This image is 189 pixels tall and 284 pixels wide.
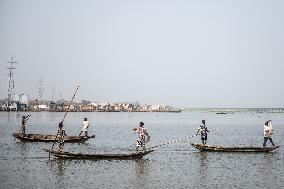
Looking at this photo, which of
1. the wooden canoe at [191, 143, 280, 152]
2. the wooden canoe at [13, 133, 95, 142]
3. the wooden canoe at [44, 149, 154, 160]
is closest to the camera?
the wooden canoe at [44, 149, 154, 160]

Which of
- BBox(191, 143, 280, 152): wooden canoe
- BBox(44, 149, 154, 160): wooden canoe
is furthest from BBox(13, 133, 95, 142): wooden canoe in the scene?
BBox(44, 149, 154, 160): wooden canoe

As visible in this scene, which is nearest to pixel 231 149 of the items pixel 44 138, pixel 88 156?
pixel 88 156

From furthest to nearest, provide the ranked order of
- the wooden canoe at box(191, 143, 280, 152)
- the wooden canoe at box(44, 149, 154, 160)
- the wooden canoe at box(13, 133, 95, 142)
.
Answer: the wooden canoe at box(13, 133, 95, 142), the wooden canoe at box(191, 143, 280, 152), the wooden canoe at box(44, 149, 154, 160)

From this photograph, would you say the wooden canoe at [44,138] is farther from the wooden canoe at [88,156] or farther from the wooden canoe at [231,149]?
the wooden canoe at [88,156]

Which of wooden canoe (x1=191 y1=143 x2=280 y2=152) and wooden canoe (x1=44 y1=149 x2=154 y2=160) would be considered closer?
wooden canoe (x1=44 y1=149 x2=154 y2=160)

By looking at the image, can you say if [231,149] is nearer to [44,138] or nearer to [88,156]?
[88,156]

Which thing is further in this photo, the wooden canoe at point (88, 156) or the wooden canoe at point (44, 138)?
the wooden canoe at point (44, 138)

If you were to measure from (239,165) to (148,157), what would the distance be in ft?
20.6

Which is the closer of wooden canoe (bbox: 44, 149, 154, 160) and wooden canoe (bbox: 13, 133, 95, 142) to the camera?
wooden canoe (bbox: 44, 149, 154, 160)

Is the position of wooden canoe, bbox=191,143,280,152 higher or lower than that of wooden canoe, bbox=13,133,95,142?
lower

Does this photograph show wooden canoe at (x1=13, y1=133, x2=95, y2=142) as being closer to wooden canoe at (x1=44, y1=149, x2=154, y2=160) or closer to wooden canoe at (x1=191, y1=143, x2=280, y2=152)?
wooden canoe at (x1=191, y1=143, x2=280, y2=152)

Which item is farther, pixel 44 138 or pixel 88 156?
pixel 44 138

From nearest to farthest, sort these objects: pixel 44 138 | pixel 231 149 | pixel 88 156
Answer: pixel 88 156 < pixel 231 149 < pixel 44 138

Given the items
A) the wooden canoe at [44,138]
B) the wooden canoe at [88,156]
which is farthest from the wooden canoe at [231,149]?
the wooden canoe at [44,138]
